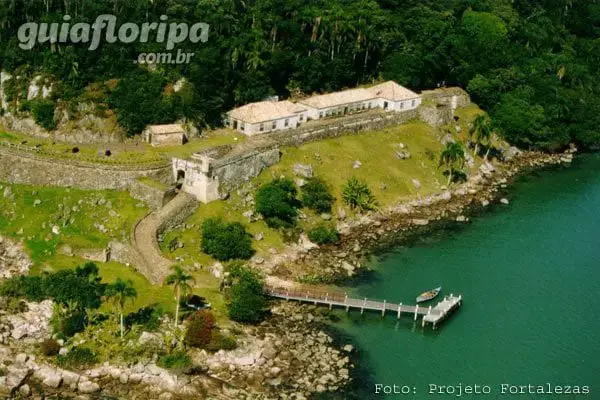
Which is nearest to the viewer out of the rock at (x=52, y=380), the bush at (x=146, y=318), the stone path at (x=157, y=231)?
the rock at (x=52, y=380)

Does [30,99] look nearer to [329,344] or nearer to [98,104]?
[98,104]

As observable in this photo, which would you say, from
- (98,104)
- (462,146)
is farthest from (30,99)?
(462,146)

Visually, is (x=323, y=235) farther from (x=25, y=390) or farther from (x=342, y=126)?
(x=25, y=390)

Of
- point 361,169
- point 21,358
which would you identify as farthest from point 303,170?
point 21,358

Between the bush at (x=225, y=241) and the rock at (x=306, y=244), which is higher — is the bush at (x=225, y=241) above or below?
above

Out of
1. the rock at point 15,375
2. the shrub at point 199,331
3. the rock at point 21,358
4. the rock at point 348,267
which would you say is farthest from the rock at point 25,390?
the rock at point 348,267

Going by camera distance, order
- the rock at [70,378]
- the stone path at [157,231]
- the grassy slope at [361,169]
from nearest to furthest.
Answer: the rock at [70,378] → the stone path at [157,231] → the grassy slope at [361,169]

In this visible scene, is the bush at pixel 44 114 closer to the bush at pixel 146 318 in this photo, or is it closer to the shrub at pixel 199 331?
the bush at pixel 146 318
